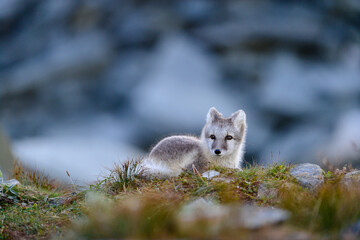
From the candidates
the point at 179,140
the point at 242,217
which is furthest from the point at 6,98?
the point at 242,217

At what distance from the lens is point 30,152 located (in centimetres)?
1462

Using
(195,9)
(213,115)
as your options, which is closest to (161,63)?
(195,9)

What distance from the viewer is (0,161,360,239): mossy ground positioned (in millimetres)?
2756

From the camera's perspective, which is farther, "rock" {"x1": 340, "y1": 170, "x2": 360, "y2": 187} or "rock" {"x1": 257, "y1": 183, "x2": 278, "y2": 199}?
"rock" {"x1": 257, "y1": 183, "x2": 278, "y2": 199}

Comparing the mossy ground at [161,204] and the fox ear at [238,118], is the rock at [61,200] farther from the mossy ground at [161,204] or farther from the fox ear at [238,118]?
the fox ear at [238,118]

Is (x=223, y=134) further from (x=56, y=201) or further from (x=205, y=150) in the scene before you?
(x=56, y=201)

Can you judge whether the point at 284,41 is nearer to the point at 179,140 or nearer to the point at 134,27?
the point at 134,27

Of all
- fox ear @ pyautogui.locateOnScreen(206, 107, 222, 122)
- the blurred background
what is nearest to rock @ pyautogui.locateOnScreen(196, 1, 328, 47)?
the blurred background

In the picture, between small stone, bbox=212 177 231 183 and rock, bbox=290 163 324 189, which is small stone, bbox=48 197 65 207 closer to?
small stone, bbox=212 177 231 183

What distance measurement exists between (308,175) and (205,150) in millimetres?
1615

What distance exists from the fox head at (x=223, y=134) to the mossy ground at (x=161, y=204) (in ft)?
1.27

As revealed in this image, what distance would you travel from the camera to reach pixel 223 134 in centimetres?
602

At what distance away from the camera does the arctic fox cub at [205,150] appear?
19.4 feet

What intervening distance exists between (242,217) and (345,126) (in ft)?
42.5
